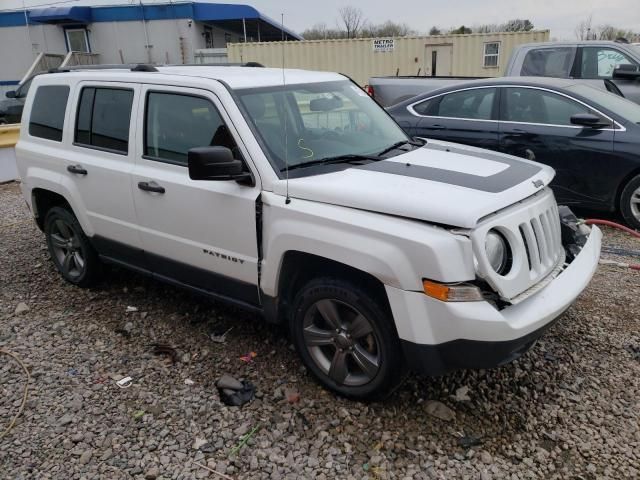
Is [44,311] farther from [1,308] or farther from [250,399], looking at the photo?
[250,399]

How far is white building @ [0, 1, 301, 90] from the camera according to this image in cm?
2522

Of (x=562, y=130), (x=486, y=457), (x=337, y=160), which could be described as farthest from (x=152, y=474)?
(x=562, y=130)

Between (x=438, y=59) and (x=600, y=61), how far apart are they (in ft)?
35.3

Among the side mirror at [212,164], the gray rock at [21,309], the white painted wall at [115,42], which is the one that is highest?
the white painted wall at [115,42]

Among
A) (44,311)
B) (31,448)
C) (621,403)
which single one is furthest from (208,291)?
(621,403)

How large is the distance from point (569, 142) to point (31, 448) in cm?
565

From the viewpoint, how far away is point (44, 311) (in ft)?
14.9

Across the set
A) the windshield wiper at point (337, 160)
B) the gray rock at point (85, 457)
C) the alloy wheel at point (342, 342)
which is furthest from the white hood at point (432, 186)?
the gray rock at point (85, 457)

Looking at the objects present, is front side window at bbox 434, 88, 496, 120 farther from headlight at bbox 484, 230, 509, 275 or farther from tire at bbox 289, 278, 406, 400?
tire at bbox 289, 278, 406, 400

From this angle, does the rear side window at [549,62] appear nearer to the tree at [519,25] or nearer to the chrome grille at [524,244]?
the chrome grille at [524,244]

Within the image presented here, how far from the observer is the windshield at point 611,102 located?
5.97 metres

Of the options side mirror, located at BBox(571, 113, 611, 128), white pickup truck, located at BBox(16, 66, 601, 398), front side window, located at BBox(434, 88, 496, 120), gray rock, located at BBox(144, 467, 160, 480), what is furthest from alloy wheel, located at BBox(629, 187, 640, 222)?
gray rock, located at BBox(144, 467, 160, 480)

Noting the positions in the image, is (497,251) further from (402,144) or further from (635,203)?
(635,203)

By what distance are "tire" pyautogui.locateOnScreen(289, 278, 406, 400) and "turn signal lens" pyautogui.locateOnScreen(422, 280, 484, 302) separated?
1.14 ft
